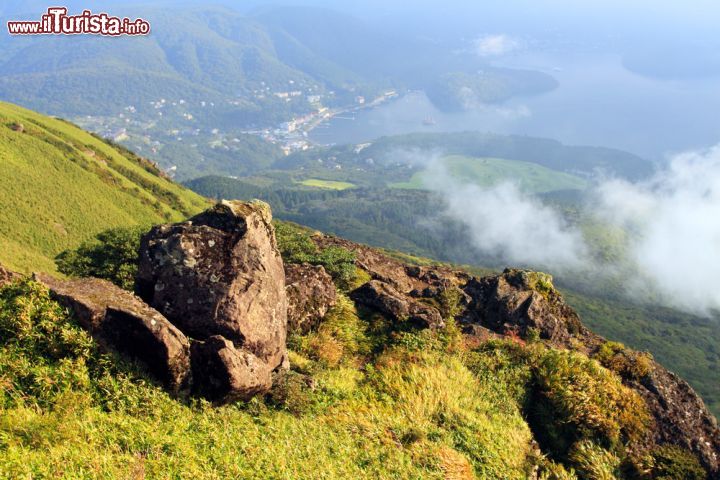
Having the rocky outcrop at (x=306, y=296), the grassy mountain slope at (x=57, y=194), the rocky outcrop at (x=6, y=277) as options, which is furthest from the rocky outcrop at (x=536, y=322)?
the grassy mountain slope at (x=57, y=194)

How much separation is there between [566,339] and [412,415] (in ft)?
47.8

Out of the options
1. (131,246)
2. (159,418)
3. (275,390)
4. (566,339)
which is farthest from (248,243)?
(566,339)

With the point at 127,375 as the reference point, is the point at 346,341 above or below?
below

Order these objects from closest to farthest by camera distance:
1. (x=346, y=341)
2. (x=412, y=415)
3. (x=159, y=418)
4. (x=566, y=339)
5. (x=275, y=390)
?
1. (x=159, y=418)
2. (x=275, y=390)
3. (x=412, y=415)
4. (x=346, y=341)
5. (x=566, y=339)

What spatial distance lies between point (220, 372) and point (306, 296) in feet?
26.8

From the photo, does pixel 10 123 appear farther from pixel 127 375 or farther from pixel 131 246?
pixel 127 375

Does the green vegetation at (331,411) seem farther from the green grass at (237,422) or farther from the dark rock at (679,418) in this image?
the dark rock at (679,418)

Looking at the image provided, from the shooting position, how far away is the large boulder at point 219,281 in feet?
47.8

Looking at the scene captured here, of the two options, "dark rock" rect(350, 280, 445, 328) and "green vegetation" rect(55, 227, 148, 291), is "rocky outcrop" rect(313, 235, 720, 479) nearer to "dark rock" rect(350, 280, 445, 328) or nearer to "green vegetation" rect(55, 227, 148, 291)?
"dark rock" rect(350, 280, 445, 328)

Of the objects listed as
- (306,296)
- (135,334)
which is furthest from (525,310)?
(135,334)

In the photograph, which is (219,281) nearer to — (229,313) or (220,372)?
(229,313)

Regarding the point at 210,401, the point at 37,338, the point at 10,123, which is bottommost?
the point at 10,123

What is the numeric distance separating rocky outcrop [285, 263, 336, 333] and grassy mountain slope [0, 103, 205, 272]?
41563 millimetres

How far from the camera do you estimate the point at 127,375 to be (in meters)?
11.9
